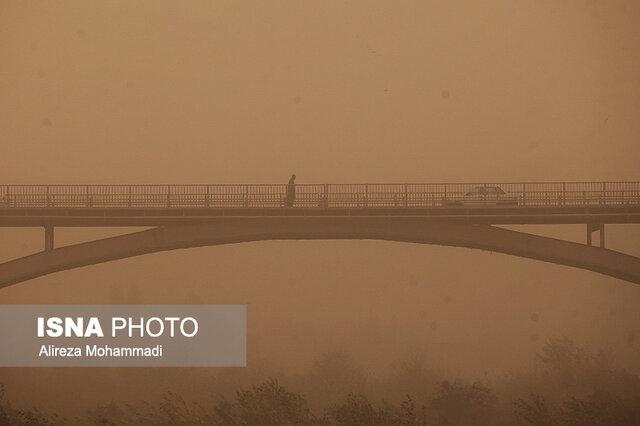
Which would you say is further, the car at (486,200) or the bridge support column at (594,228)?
the bridge support column at (594,228)

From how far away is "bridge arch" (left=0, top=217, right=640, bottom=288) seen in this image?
126 feet

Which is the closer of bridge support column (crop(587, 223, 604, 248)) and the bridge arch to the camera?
the bridge arch

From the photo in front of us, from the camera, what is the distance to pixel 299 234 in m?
39.2

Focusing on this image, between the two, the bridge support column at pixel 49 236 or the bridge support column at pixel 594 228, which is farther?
the bridge support column at pixel 49 236

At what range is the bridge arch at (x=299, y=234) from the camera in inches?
1515

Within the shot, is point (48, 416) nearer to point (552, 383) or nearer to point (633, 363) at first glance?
point (552, 383)

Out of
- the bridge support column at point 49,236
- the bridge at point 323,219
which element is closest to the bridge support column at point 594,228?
the bridge at point 323,219

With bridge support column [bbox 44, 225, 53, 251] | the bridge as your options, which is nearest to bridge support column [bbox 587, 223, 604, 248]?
the bridge

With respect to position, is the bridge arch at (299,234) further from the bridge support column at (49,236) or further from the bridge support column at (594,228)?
the bridge support column at (594,228)

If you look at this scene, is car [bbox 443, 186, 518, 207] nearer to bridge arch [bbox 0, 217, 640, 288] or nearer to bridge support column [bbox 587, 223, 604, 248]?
bridge arch [bbox 0, 217, 640, 288]

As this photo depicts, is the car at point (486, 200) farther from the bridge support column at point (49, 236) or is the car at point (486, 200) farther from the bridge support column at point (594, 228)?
the bridge support column at point (49, 236)

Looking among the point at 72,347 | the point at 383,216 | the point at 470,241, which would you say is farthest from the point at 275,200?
the point at 72,347

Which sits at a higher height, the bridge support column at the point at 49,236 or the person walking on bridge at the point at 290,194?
the person walking on bridge at the point at 290,194

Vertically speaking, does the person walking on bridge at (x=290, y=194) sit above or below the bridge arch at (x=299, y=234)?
above
